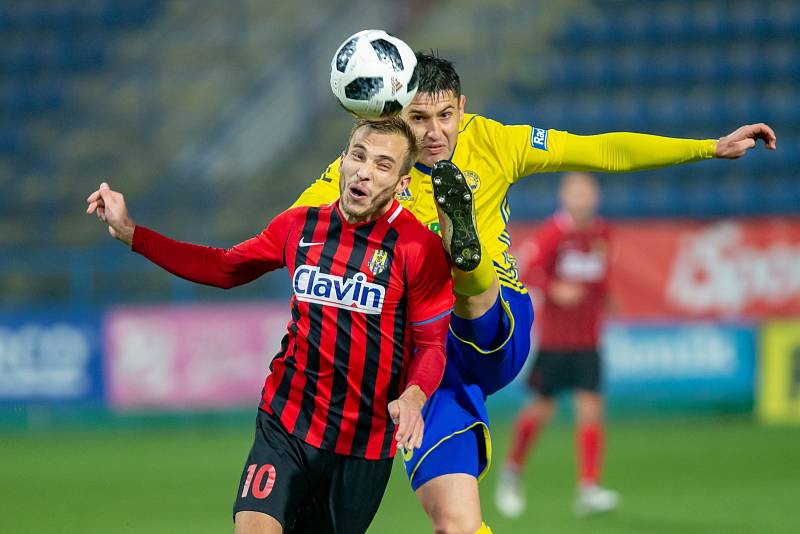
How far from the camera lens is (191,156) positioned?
17.0 metres

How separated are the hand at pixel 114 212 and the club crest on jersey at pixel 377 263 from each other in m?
0.84

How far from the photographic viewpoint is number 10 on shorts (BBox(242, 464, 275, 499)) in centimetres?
399

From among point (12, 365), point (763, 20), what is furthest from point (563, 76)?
point (12, 365)

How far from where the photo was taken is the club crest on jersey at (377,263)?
4.12 metres

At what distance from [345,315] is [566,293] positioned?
214 inches

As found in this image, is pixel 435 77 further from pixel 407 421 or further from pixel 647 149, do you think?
pixel 407 421

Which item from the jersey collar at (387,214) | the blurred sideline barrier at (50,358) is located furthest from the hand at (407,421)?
the blurred sideline barrier at (50,358)

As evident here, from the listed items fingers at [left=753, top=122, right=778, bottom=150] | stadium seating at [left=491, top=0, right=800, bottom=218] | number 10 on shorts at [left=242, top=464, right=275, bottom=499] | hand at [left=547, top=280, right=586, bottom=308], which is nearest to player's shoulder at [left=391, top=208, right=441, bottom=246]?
number 10 on shorts at [left=242, top=464, right=275, bottom=499]

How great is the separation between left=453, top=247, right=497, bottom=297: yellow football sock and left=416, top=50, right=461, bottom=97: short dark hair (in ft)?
2.34

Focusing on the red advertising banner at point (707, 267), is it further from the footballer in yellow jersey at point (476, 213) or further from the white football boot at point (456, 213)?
the white football boot at point (456, 213)

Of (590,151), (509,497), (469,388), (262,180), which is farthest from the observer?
(262,180)

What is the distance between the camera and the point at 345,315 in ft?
13.5

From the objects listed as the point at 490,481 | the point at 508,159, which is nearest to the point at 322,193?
the point at 508,159

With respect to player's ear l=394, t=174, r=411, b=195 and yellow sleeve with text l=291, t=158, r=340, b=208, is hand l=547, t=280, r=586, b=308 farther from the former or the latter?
player's ear l=394, t=174, r=411, b=195
